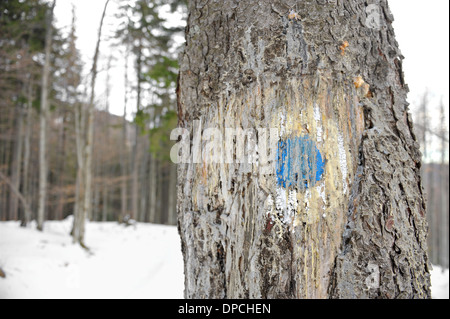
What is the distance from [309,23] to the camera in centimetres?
104

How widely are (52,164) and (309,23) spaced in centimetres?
2428

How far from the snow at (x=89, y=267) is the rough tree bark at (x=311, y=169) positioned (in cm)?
546

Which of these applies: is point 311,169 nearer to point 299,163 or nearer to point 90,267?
point 299,163

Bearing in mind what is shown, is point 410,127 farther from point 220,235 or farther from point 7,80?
point 7,80

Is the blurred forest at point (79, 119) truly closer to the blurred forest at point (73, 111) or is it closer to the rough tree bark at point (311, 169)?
the blurred forest at point (73, 111)

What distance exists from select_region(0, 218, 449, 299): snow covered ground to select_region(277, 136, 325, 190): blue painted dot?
18.8 feet

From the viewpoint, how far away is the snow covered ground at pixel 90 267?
5910mm

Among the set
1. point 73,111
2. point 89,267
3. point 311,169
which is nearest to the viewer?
point 311,169

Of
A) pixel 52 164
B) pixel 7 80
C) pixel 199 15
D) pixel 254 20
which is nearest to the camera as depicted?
pixel 254 20

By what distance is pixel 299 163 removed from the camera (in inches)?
38.8

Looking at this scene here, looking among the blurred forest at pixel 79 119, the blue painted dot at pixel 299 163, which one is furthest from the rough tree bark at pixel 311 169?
the blurred forest at pixel 79 119

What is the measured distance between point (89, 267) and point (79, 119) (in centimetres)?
745

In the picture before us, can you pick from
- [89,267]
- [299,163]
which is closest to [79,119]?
[89,267]

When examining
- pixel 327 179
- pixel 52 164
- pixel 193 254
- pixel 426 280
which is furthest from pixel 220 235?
pixel 52 164
